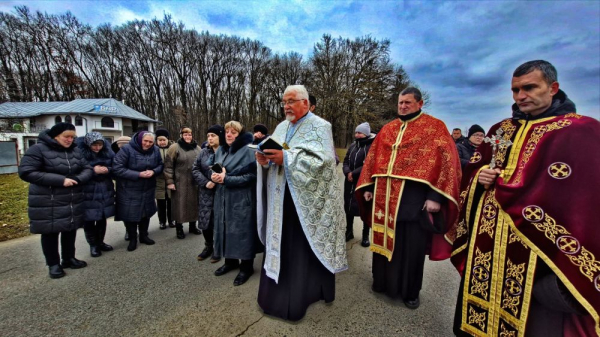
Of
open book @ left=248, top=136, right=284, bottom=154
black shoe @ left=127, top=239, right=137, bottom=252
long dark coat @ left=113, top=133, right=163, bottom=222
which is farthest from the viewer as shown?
black shoe @ left=127, top=239, right=137, bottom=252

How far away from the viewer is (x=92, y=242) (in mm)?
4141

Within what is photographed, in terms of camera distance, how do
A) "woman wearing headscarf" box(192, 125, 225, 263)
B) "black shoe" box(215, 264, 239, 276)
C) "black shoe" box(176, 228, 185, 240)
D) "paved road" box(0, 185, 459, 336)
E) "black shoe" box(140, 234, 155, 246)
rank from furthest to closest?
"black shoe" box(176, 228, 185, 240) < "black shoe" box(140, 234, 155, 246) < "woman wearing headscarf" box(192, 125, 225, 263) < "black shoe" box(215, 264, 239, 276) < "paved road" box(0, 185, 459, 336)

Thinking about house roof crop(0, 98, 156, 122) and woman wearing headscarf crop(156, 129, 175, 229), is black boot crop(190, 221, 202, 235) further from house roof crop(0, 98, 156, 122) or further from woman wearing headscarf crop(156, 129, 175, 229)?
house roof crop(0, 98, 156, 122)

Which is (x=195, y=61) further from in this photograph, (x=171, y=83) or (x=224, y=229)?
(x=224, y=229)

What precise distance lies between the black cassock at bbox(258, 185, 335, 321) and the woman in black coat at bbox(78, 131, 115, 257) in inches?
125

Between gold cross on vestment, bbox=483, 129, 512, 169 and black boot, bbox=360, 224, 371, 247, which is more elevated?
gold cross on vestment, bbox=483, 129, 512, 169

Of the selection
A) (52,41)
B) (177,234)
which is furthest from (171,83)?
(177,234)

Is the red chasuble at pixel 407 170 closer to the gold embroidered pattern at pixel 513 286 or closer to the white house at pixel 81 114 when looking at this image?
the gold embroidered pattern at pixel 513 286

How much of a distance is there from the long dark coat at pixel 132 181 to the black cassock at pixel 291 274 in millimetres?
2961

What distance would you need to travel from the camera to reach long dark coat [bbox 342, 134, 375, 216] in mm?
4508

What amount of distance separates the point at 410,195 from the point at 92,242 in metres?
4.85

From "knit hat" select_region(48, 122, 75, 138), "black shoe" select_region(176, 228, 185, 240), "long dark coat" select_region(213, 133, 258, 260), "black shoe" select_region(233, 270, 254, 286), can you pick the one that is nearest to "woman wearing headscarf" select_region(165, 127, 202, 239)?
"black shoe" select_region(176, 228, 185, 240)

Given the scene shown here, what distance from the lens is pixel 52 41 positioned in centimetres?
3456

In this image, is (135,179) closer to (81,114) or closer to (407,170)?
(407,170)
